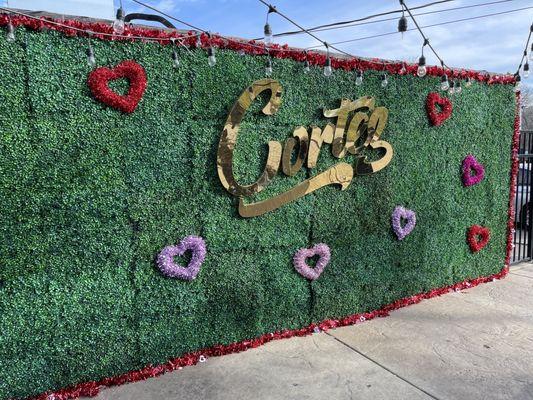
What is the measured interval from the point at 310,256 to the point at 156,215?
1.62m

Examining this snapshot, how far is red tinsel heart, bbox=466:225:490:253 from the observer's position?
602 cm

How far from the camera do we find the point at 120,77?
352 centimetres

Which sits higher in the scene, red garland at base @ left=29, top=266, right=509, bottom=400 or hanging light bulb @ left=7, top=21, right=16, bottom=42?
hanging light bulb @ left=7, top=21, right=16, bottom=42

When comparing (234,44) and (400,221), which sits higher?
(234,44)

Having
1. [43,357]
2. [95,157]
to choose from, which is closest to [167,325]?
[43,357]

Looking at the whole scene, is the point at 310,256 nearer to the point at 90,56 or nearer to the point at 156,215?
the point at 156,215

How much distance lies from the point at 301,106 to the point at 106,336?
8.70 ft

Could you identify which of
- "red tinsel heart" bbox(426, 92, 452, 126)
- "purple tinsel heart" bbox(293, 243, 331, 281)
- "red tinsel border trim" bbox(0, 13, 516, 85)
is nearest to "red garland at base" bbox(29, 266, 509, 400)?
"purple tinsel heart" bbox(293, 243, 331, 281)

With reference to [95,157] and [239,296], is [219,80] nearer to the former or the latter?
[95,157]

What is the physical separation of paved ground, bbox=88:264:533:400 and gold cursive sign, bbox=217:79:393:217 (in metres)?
1.36

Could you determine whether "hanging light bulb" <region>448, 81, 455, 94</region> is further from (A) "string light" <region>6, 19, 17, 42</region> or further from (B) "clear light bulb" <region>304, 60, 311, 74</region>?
(A) "string light" <region>6, 19, 17, 42</region>

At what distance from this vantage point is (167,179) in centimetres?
378

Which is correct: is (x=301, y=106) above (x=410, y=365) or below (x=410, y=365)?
above

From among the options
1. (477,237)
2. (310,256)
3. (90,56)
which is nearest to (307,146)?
(310,256)
